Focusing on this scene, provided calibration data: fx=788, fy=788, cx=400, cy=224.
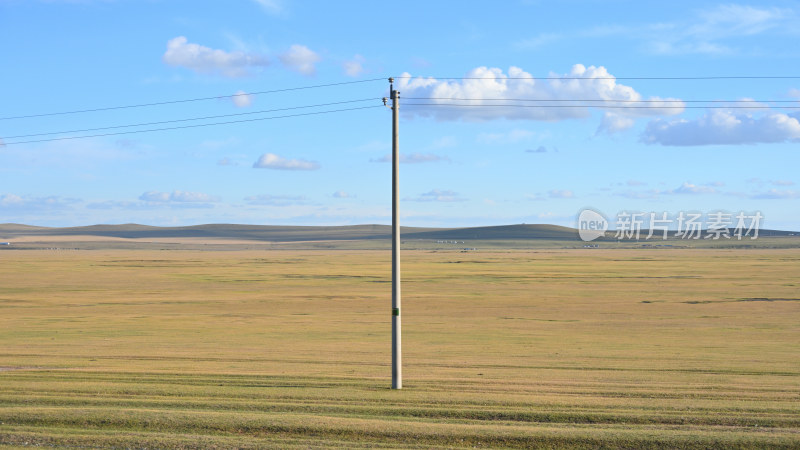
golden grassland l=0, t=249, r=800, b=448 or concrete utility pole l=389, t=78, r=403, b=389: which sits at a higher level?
concrete utility pole l=389, t=78, r=403, b=389

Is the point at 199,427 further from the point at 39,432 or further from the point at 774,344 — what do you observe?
the point at 774,344

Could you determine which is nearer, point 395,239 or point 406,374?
point 395,239

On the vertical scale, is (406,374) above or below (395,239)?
below

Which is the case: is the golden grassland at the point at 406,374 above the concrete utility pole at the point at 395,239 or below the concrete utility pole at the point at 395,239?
below

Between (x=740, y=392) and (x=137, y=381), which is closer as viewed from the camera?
(x=740, y=392)

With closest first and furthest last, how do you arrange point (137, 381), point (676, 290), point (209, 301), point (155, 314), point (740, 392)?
point (740, 392) < point (137, 381) < point (155, 314) < point (209, 301) < point (676, 290)

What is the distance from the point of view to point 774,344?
2966 cm

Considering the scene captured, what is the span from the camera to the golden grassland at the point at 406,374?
42.1 feet

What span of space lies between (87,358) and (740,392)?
18.4 meters

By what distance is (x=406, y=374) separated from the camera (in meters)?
20.9

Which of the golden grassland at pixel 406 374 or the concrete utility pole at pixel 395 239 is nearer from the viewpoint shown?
the golden grassland at pixel 406 374

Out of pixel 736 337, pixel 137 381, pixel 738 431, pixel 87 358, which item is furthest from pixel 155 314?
pixel 738 431

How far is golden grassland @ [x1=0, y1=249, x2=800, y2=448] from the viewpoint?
12828 millimetres

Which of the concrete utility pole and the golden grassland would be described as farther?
the concrete utility pole
